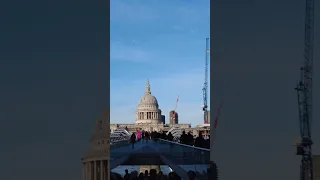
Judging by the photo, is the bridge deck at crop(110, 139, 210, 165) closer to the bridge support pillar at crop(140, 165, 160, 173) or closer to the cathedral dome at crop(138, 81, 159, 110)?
the bridge support pillar at crop(140, 165, 160, 173)

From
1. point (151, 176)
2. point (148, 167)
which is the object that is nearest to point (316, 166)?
point (151, 176)

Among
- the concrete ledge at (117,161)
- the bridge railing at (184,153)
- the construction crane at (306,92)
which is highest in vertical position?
the construction crane at (306,92)

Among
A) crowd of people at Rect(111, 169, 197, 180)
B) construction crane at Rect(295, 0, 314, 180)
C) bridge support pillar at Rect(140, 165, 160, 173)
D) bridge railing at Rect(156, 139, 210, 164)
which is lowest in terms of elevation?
crowd of people at Rect(111, 169, 197, 180)

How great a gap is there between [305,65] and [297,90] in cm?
34

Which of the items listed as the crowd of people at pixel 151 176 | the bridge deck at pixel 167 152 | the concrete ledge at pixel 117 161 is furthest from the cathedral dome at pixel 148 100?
the crowd of people at pixel 151 176

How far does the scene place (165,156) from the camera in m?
7.09
